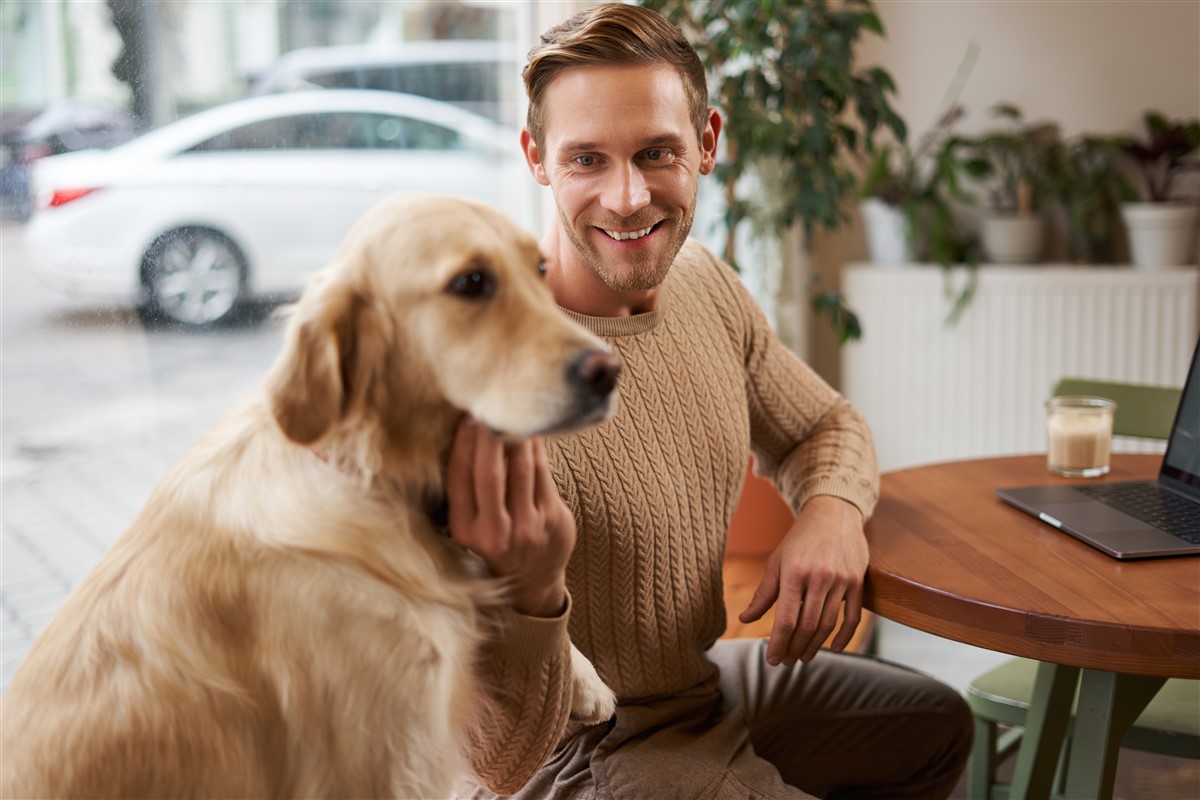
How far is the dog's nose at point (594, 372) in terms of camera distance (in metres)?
0.78

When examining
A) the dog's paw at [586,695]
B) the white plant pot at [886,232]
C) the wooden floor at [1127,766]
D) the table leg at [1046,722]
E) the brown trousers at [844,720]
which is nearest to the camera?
the dog's paw at [586,695]

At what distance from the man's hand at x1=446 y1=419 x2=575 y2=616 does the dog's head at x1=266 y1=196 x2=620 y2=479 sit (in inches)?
1.6

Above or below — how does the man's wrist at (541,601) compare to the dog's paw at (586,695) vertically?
above

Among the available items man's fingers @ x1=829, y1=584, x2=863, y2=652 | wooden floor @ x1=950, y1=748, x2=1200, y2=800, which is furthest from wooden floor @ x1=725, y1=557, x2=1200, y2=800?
man's fingers @ x1=829, y1=584, x2=863, y2=652

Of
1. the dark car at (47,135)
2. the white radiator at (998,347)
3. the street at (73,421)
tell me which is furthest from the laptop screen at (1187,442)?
the white radiator at (998,347)

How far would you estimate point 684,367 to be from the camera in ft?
4.72

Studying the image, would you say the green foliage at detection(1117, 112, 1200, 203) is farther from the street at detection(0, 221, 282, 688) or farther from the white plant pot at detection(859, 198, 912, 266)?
the street at detection(0, 221, 282, 688)

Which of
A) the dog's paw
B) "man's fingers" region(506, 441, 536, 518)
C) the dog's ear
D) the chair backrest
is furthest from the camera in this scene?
the chair backrest

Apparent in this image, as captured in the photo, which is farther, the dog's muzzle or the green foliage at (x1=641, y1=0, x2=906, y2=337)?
the green foliage at (x1=641, y1=0, x2=906, y2=337)

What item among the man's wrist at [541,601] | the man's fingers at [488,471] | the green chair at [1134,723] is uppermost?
the man's fingers at [488,471]

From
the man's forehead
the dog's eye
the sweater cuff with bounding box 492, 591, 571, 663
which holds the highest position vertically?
the man's forehead

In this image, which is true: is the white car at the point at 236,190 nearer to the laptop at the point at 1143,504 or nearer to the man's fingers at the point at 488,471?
the man's fingers at the point at 488,471

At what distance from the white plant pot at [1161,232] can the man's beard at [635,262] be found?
8.66 feet

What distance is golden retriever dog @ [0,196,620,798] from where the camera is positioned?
2.48 feet
